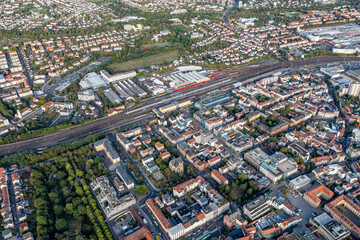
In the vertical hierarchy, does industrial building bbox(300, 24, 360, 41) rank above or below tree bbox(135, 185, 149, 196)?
above

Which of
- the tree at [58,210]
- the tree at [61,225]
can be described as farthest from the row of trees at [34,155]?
the tree at [61,225]

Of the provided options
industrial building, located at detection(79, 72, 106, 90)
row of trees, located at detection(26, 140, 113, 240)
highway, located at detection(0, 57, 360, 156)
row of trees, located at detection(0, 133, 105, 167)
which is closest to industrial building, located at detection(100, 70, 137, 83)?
industrial building, located at detection(79, 72, 106, 90)

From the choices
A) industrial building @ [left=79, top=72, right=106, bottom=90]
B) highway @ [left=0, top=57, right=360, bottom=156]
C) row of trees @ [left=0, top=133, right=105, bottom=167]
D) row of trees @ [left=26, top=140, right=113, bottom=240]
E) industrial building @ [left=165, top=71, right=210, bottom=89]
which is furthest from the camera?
industrial building @ [left=79, top=72, right=106, bottom=90]

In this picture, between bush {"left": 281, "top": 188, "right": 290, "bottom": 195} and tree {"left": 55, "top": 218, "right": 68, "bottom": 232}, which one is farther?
bush {"left": 281, "top": 188, "right": 290, "bottom": 195}

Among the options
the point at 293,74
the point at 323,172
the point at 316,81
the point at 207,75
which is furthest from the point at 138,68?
the point at 323,172

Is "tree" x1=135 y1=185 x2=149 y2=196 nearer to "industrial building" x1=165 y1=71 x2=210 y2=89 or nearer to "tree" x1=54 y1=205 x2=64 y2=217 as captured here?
"tree" x1=54 y1=205 x2=64 y2=217

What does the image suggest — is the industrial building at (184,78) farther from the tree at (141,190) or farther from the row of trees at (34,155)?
the tree at (141,190)

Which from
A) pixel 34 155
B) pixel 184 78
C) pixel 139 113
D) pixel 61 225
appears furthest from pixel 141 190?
pixel 184 78
